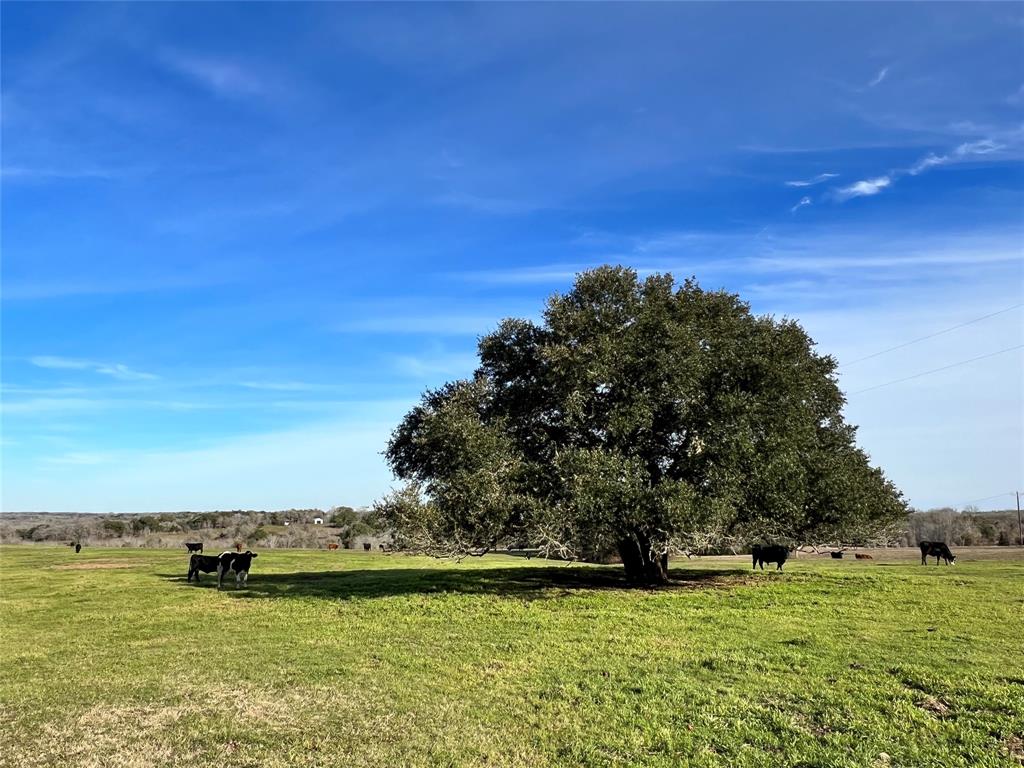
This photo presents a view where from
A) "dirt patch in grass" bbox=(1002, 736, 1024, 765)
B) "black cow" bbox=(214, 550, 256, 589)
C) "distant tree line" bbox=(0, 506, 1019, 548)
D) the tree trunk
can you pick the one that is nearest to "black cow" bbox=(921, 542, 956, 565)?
the tree trunk

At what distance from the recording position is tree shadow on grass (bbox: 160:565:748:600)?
2464cm

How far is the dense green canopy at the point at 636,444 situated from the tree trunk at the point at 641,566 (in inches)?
90.0

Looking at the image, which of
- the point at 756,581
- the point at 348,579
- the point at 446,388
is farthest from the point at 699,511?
the point at 348,579

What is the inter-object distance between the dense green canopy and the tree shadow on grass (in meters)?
2.89

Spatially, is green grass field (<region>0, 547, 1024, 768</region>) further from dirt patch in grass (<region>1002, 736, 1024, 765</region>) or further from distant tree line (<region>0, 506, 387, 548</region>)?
distant tree line (<region>0, 506, 387, 548</region>)

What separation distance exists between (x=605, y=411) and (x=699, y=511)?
4657mm

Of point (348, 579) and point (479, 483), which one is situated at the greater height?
point (479, 483)

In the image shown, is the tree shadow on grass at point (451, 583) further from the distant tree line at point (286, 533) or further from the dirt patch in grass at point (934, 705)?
the distant tree line at point (286, 533)

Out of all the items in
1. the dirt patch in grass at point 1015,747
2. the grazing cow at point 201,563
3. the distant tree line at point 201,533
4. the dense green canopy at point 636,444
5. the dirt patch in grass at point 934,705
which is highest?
the dense green canopy at point 636,444

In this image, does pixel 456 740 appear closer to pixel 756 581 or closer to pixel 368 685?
pixel 368 685

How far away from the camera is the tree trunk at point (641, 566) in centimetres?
2689

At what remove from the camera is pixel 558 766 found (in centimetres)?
738

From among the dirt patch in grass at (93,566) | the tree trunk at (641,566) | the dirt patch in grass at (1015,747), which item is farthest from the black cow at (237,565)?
the dirt patch in grass at (1015,747)

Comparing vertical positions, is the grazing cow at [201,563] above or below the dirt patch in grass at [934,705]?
below
